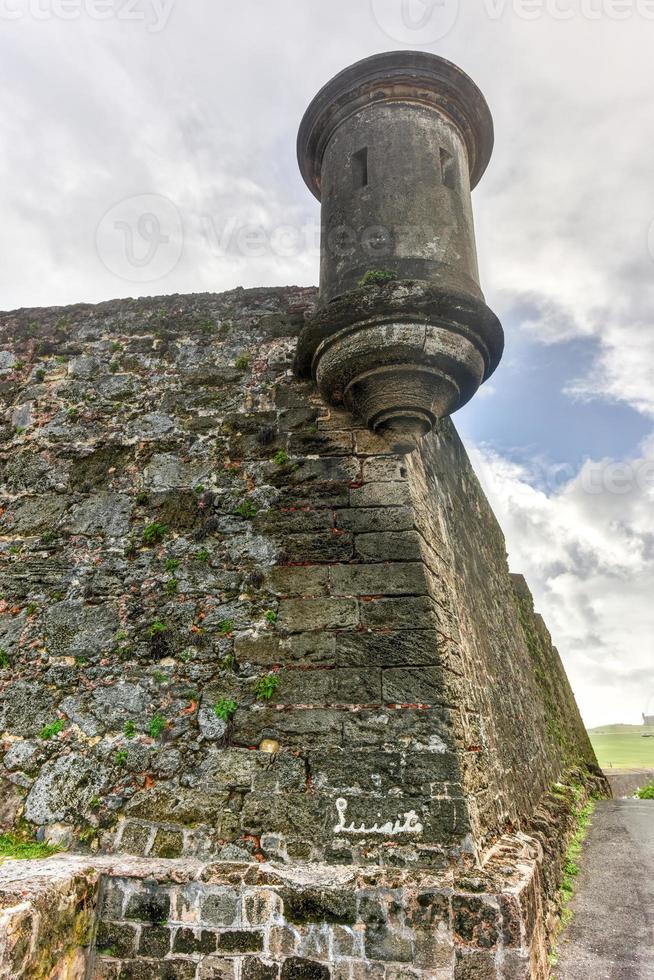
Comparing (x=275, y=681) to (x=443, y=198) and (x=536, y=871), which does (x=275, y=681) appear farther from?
(x=443, y=198)

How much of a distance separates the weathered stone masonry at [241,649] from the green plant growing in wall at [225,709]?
7cm

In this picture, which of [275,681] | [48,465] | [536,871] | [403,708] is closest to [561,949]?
[536,871]

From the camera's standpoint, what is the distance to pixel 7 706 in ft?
13.8

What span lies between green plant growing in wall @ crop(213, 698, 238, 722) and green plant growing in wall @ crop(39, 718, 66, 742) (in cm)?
110

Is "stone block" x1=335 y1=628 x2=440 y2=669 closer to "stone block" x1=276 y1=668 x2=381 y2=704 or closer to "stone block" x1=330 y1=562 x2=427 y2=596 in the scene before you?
"stone block" x1=276 y1=668 x2=381 y2=704

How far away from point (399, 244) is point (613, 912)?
5.84m

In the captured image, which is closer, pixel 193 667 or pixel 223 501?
pixel 193 667

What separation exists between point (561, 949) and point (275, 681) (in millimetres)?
2948

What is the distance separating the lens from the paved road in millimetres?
4047

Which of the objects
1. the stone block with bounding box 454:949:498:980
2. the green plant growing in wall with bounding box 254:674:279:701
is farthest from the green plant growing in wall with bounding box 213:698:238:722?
the stone block with bounding box 454:949:498:980

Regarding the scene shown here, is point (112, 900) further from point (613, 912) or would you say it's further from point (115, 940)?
point (613, 912)

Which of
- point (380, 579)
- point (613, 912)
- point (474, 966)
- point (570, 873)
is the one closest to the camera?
point (474, 966)

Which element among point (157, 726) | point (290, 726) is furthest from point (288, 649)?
point (157, 726)

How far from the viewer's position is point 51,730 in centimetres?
409
